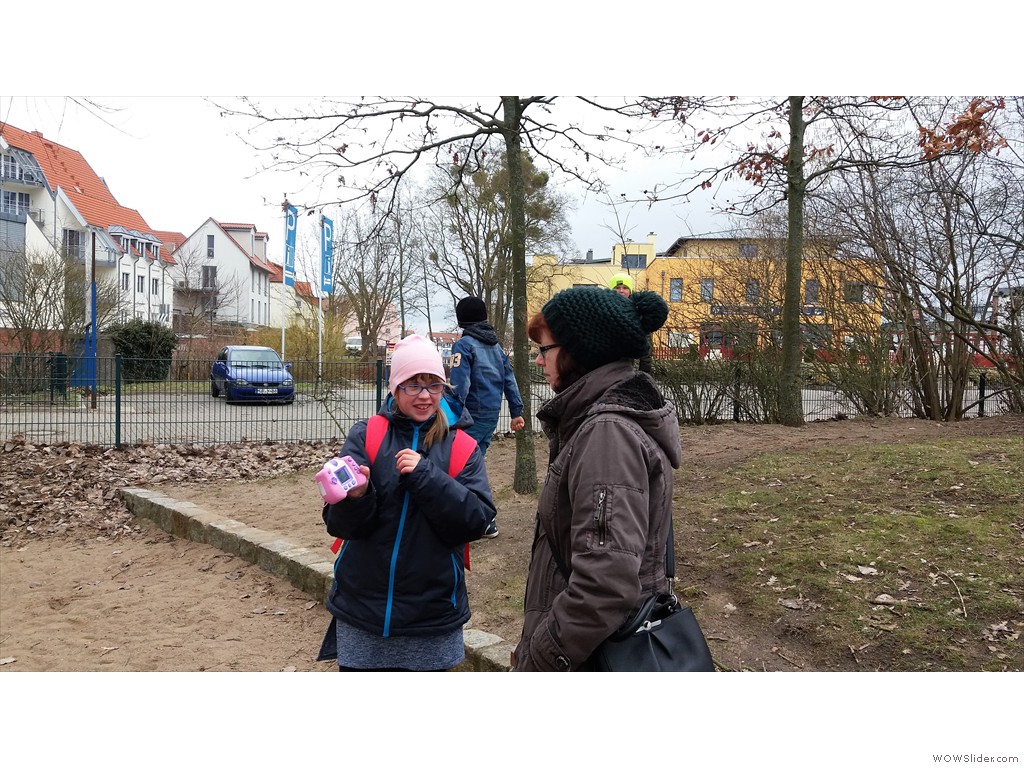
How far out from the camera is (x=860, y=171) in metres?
11.1

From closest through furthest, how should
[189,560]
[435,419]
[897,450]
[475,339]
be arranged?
[435,419], [475,339], [189,560], [897,450]

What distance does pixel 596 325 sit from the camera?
2.05m

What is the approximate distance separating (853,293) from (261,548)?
35.5ft

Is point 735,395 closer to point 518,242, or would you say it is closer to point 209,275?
point 518,242

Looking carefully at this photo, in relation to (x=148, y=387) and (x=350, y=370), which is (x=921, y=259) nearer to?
(x=350, y=370)

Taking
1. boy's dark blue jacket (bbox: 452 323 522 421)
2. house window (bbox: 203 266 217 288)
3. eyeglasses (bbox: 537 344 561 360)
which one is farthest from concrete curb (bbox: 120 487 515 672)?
house window (bbox: 203 266 217 288)

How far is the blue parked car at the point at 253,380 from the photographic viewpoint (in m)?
11.5

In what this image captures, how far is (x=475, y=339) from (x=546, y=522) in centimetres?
404

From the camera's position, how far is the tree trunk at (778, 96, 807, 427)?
→ 37.0ft

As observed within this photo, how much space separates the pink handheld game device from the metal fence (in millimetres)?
8085

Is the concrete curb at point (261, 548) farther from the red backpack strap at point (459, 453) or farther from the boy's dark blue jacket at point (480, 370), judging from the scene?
the boy's dark blue jacket at point (480, 370)

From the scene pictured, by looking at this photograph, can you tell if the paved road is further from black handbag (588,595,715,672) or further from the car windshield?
black handbag (588,595,715,672)

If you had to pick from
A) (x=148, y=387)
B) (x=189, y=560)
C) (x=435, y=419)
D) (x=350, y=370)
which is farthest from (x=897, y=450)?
(x=148, y=387)
